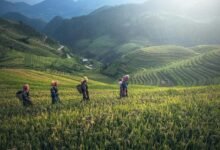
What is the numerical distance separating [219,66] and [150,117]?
452ft

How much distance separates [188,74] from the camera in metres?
155

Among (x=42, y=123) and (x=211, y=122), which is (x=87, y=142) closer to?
(x=42, y=123)

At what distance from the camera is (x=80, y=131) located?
20359 mm

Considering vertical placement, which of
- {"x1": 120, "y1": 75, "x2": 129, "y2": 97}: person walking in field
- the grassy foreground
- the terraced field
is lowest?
the grassy foreground

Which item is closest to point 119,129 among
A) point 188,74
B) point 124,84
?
point 124,84

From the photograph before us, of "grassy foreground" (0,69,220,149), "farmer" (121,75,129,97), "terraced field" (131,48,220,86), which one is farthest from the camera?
"terraced field" (131,48,220,86)

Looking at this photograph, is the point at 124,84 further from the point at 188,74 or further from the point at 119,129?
the point at 188,74

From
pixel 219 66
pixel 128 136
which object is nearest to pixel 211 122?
pixel 128 136

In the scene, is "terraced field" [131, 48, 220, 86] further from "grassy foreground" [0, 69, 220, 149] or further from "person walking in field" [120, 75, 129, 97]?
"grassy foreground" [0, 69, 220, 149]

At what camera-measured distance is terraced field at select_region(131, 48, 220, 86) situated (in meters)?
143

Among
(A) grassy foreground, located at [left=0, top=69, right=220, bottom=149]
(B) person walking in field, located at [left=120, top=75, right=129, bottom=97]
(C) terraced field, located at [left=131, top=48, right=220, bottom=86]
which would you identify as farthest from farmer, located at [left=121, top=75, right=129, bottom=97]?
Result: (C) terraced field, located at [left=131, top=48, right=220, bottom=86]

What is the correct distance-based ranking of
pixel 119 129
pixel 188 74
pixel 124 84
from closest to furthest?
pixel 119 129
pixel 124 84
pixel 188 74

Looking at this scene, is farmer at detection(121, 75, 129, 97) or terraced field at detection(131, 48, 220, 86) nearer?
farmer at detection(121, 75, 129, 97)

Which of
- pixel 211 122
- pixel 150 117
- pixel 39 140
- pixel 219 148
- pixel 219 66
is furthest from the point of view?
pixel 219 66
